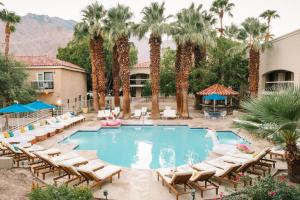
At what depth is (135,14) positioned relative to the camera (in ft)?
82.1

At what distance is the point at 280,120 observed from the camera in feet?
24.9

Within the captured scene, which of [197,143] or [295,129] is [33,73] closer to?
[197,143]

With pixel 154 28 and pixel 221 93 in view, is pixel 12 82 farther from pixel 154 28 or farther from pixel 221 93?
pixel 221 93

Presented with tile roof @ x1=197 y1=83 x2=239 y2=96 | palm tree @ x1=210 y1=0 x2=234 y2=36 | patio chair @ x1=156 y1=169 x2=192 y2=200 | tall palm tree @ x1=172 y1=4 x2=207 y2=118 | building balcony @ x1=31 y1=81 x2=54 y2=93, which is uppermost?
palm tree @ x1=210 y1=0 x2=234 y2=36

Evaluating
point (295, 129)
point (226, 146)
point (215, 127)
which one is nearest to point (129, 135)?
point (215, 127)

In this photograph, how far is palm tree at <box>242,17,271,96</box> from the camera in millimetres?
24641

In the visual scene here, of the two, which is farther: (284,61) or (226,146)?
(284,61)

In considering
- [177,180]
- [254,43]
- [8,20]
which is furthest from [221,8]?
[177,180]

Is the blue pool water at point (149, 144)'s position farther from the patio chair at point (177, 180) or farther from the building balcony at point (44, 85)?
the building balcony at point (44, 85)

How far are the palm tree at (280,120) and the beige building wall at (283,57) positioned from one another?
11650 mm

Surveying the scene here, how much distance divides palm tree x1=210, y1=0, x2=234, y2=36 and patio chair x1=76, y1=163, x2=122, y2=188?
30.7 m

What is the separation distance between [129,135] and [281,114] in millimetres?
13162

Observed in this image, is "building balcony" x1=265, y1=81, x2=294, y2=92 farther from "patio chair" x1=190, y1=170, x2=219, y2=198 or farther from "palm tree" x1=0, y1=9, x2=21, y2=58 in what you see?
"palm tree" x1=0, y1=9, x2=21, y2=58

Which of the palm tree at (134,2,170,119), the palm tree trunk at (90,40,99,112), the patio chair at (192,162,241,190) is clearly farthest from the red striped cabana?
the patio chair at (192,162,241,190)
